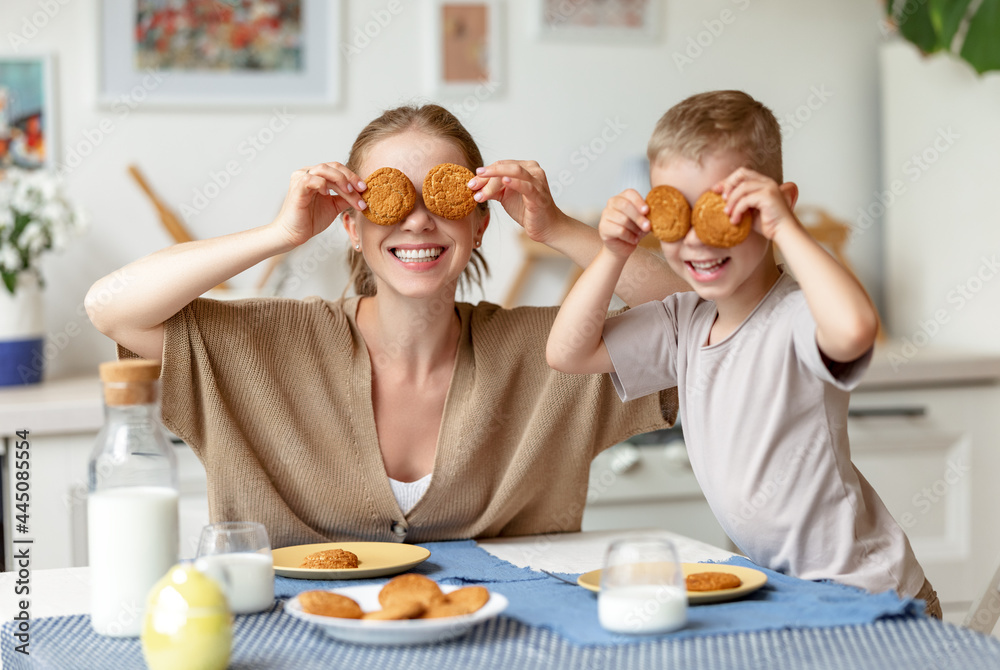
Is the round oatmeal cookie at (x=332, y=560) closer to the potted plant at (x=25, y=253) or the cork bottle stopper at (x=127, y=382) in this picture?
the cork bottle stopper at (x=127, y=382)

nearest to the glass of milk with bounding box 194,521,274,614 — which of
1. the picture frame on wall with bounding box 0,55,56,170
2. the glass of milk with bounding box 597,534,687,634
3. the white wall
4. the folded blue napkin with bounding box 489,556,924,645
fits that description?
the folded blue napkin with bounding box 489,556,924,645

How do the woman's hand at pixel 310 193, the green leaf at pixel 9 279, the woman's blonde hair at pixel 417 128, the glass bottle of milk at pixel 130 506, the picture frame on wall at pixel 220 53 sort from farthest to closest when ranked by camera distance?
the picture frame on wall at pixel 220 53, the green leaf at pixel 9 279, the woman's blonde hair at pixel 417 128, the woman's hand at pixel 310 193, the glass bottle of milk at pixel 130 506

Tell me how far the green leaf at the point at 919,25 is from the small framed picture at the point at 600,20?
2.23 feet

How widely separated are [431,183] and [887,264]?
2.23 m

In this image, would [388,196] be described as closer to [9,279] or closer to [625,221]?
[625,221]

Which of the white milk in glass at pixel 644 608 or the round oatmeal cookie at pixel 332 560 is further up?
the white milk in glass at pixel 644 608

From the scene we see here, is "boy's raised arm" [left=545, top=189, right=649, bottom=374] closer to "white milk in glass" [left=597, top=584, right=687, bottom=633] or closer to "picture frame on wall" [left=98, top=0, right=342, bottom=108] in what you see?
"white milk in glass" [left=597, top=584, right=687, bottom=633]

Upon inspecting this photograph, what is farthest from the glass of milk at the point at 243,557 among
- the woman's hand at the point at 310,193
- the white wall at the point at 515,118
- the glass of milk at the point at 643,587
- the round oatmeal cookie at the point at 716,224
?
the white wall at the point at 515,118

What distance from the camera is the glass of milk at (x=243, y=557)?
100 centimetres

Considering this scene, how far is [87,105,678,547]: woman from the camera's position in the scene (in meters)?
1.36

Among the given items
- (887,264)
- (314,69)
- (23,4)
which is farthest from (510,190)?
(887,264)

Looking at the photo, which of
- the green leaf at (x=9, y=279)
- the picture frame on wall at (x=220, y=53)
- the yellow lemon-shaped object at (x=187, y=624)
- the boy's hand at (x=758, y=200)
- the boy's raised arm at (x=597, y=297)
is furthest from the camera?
the picture frame on wall at (x=220, y=53)

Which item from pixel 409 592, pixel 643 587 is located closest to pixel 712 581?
pixel 643 587

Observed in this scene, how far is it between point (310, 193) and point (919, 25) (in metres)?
2.10
